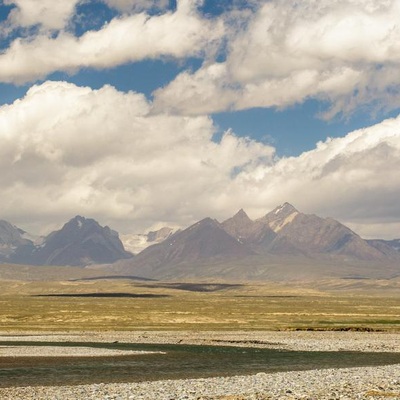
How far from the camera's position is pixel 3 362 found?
63.0 meters

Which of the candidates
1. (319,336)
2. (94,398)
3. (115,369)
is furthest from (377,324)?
(94,398)

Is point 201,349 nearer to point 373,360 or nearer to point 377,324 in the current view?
point 373,360

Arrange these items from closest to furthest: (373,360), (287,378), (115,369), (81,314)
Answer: (287,378) → (115,369) → (373,360) → (81,314)

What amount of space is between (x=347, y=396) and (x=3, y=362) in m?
36.1

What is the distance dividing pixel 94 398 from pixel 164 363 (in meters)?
25.3

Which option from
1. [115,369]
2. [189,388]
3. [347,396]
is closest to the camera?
[347,396]

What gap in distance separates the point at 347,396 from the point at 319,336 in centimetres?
6506

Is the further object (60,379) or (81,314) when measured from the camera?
(81,314)

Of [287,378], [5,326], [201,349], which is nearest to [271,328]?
[201,349]

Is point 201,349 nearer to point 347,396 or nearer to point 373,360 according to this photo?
point 373,360

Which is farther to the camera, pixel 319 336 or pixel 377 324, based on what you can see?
pixel 377 324

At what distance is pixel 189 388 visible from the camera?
44094 millimetres

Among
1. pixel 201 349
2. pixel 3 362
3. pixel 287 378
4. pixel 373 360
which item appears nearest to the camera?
pixel 287 378

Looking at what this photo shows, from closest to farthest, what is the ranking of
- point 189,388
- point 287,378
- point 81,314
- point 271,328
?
point 189,388 < point 287,378 < point 271,328 < point 81,314
